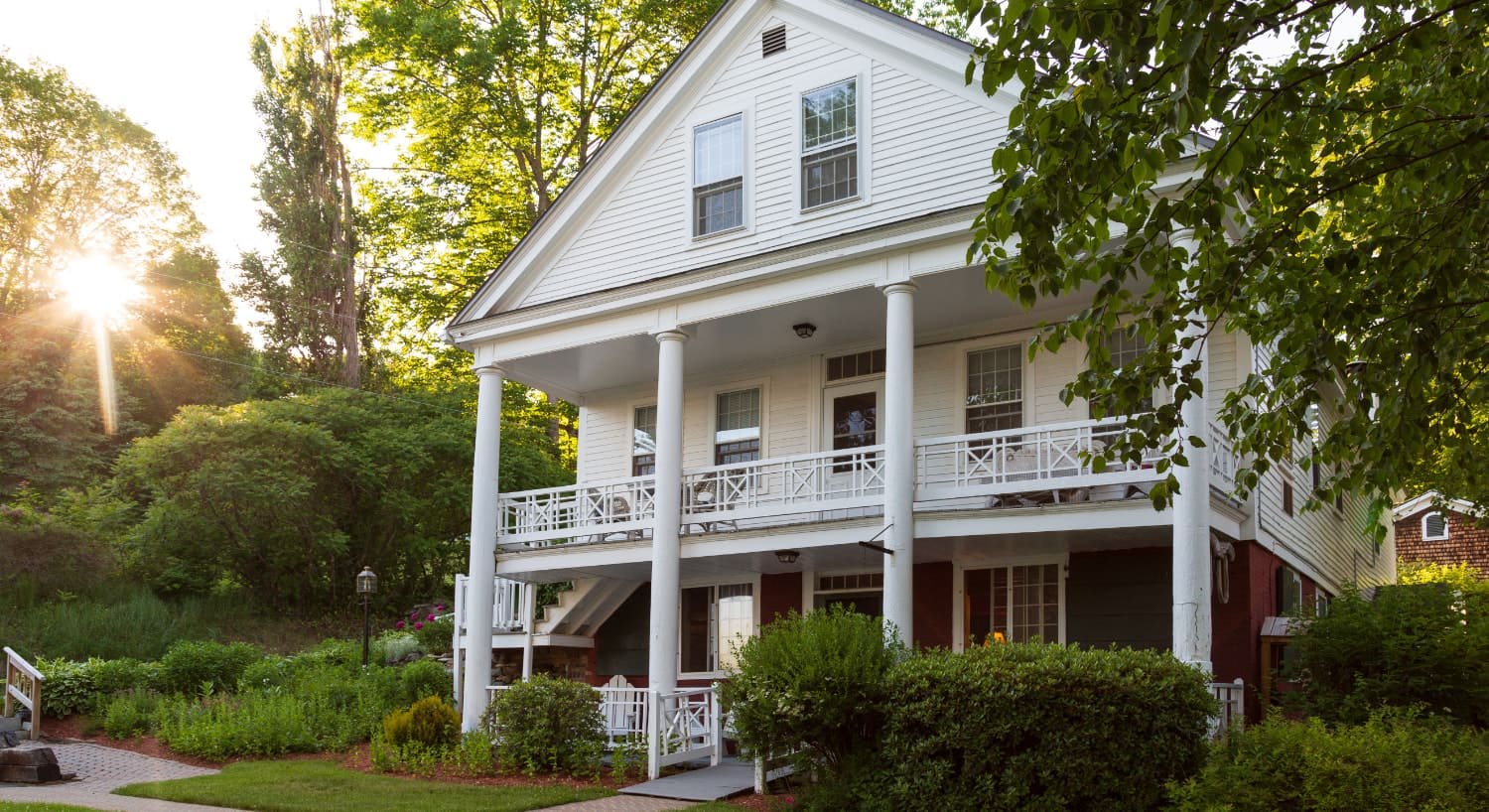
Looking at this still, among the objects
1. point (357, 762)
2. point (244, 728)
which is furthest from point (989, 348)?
point (244, 728)

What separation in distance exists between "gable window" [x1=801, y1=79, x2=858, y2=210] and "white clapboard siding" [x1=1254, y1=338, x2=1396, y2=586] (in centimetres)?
561

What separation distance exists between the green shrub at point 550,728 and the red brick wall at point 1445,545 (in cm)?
3524

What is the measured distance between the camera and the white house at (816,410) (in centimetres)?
1438

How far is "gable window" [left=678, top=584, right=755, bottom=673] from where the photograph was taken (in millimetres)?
18917

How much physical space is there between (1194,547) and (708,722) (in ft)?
21.5

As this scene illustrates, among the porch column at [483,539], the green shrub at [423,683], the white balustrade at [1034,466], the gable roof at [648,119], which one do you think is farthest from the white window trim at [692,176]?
the green shrub at [423,683]

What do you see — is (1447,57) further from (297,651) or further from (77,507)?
(77,507)

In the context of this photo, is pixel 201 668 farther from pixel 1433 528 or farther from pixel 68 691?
pixel 1433 528

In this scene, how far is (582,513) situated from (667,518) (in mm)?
2203

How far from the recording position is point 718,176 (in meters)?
17.1

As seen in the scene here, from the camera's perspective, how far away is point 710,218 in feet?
56.1

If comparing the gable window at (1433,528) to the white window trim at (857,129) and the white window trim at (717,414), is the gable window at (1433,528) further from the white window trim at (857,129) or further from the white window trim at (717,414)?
→ the white window trim at (857,129)

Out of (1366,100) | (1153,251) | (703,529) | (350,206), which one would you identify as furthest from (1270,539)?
(350,206)

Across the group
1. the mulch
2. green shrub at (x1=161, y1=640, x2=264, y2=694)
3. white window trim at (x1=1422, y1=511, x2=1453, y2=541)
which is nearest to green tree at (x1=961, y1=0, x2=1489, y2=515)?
the mulch
